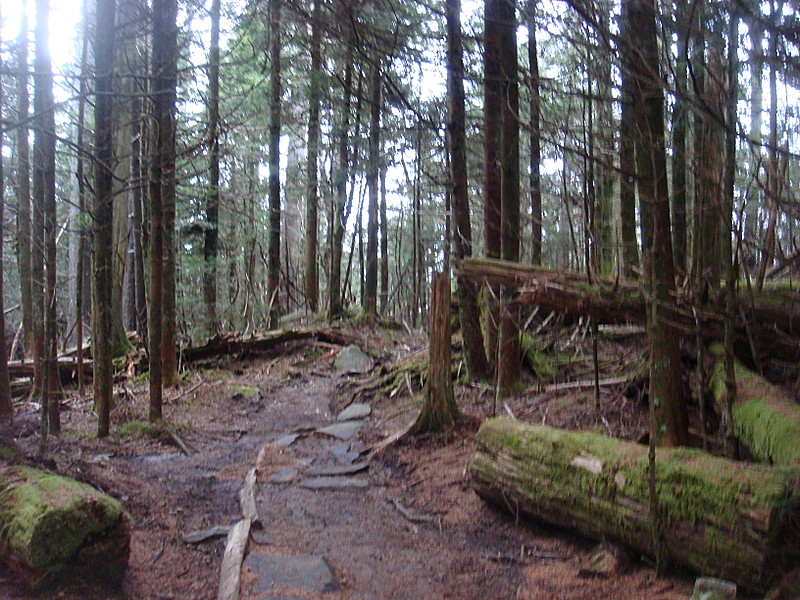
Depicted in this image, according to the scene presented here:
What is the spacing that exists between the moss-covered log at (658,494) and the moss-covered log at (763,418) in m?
0.81

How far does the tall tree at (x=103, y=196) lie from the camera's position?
7.52 meters

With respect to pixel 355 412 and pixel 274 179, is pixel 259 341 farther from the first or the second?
pixel 355 412

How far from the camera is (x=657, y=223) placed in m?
4.98

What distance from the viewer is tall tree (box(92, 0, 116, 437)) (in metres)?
7.52

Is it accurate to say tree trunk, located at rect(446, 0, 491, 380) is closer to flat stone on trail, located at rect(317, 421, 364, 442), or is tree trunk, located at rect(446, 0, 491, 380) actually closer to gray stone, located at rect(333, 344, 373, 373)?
flat stone on trail, located at rect(317, 421, 364, 442)

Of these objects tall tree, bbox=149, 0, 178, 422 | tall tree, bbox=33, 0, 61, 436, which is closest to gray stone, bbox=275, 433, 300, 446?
tall tree, bbox=149, 0, 178, 422

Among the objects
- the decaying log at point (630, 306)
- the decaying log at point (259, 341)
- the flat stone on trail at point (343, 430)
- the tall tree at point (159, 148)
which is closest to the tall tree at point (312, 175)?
the decaying log at point (259, 341)

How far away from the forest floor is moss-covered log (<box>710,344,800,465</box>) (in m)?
1.35

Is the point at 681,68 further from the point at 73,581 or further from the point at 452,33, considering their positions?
the point at 73,581

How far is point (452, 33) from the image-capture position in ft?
30.8

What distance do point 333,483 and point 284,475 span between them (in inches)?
24.5

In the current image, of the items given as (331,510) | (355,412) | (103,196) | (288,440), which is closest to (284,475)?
(331,510)

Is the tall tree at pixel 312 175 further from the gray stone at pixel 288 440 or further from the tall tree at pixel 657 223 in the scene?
the tall tree at pixel 657 223

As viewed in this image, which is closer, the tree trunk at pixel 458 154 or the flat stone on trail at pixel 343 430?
the tree trunk at pixel 458 154
